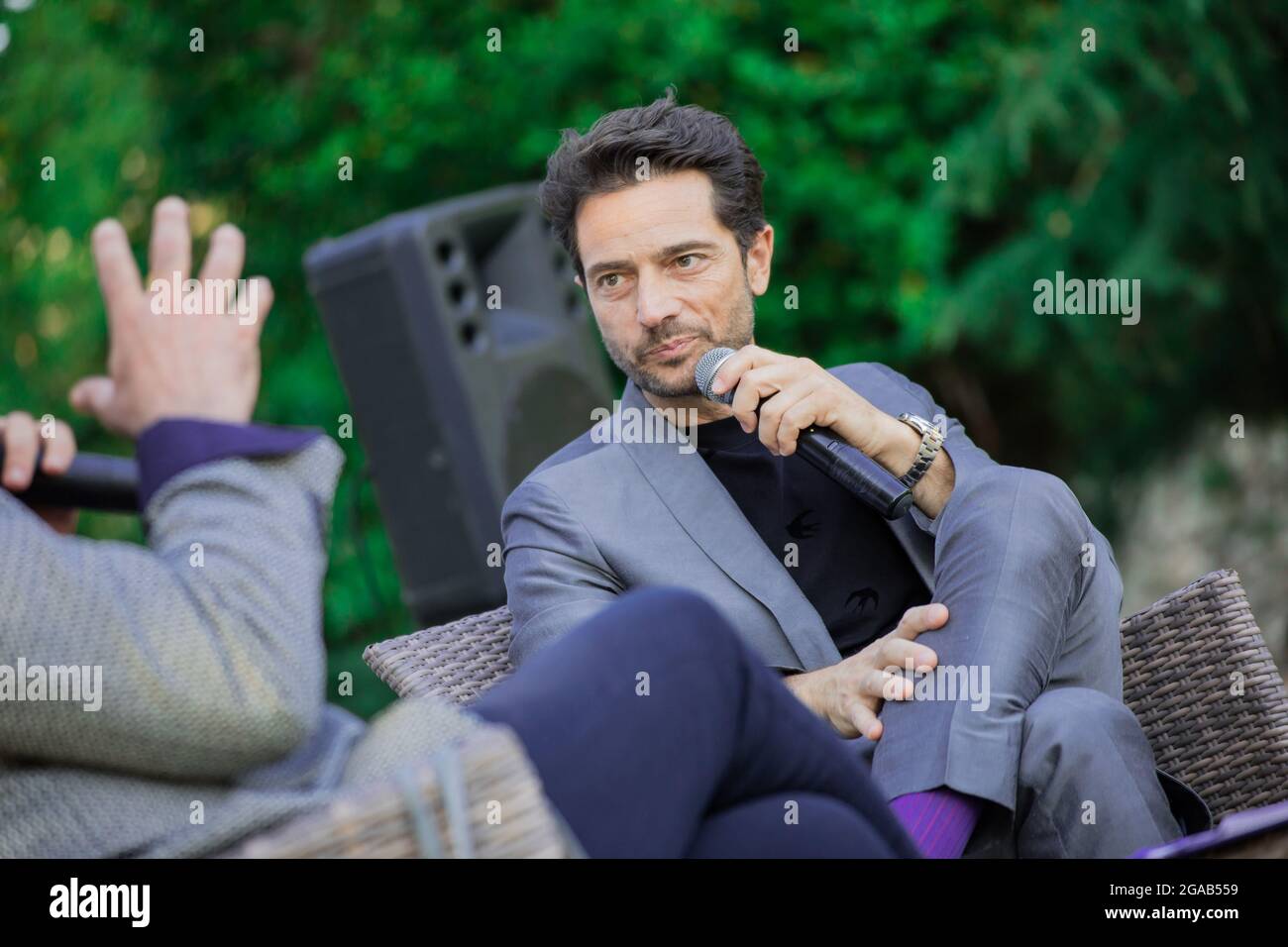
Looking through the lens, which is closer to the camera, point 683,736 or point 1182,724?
point 683,736

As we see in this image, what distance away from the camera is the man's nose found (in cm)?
246

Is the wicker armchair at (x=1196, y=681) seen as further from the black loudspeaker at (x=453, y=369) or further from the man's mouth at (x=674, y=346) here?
the black loudspeaker at (x=453, y=369)

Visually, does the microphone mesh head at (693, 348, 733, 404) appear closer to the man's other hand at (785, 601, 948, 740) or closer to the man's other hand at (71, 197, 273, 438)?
the man's other hand at (785, 601, 948, 740)

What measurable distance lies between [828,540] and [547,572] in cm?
45

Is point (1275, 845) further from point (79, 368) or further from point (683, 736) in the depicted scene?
point (79, 368)

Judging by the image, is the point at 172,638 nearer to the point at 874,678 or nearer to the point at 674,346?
the point at 874,678

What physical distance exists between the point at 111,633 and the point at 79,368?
743 centimetres

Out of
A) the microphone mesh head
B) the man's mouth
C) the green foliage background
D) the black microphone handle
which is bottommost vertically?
the black microphone handle

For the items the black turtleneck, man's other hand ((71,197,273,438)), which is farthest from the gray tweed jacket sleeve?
the black turtleneck

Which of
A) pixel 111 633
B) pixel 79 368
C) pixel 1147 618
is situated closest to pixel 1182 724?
pixel 1147 618

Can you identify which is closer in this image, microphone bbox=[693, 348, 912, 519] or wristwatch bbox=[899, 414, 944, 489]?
microphone bbox=[693, 348, 912, 519]

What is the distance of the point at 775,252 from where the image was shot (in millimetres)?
5723

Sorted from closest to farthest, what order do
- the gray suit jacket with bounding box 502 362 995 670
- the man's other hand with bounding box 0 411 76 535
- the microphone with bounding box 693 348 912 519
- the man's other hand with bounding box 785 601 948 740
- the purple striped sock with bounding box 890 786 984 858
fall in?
the man's other hand with bounding box 0 411 76 535, the purple striped sock with bounding box 890 786 984 858, the man's other hand with bounding box 785 601 948 740, the microphone with bounding box 693 348 912 519, the gray suit jacket with bounding box 502 362 995 670

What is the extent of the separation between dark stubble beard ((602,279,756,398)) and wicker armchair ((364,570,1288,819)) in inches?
19.8
